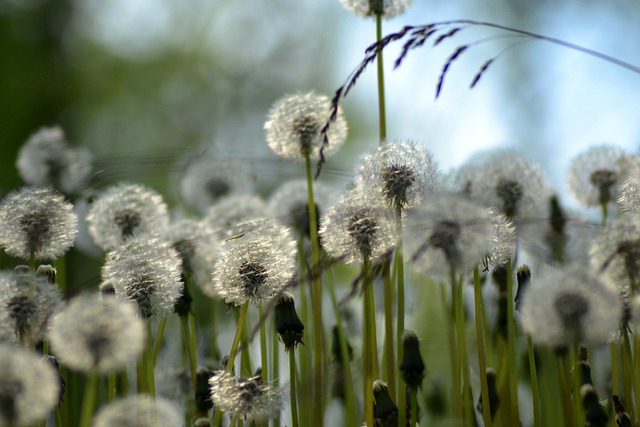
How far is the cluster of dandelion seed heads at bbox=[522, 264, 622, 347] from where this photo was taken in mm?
729

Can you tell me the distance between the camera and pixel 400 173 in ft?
4.10

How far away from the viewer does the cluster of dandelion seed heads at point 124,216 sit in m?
1.75

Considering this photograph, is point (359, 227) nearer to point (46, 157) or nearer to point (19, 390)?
point (19, 390)

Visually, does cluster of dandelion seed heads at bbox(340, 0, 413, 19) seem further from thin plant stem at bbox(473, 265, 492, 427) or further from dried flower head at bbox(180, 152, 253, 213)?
dried flower head at bbox(180, 152, 253, 213)

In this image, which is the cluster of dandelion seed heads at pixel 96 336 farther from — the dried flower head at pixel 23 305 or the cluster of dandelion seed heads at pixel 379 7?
the cluster of dandelion seed heads at pixel 379 7

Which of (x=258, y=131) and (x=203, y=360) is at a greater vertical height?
(x=258, y=131)

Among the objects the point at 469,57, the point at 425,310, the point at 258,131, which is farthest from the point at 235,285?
the point at 258,131

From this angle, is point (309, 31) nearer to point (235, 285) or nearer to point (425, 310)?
point (425, 310)

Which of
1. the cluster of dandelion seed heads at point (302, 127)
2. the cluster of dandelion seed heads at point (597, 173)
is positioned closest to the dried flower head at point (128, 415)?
the cluster of dandelion seed heads at point (302, 127)

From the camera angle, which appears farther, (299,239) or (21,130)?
(21,130)

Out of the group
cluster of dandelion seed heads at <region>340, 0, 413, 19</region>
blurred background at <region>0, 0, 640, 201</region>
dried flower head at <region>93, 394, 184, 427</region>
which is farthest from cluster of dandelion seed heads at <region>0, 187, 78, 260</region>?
blurred background at <region>0, 0, 640, 201</region>

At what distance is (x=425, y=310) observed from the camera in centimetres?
370

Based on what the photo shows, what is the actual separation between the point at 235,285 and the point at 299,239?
0.58m

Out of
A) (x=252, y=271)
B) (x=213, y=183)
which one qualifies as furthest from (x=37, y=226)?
(x=213, y=183)
